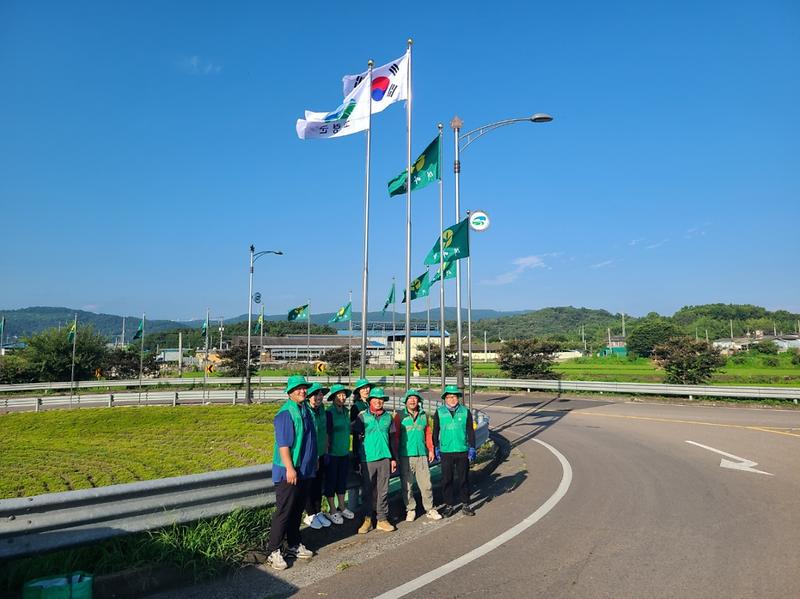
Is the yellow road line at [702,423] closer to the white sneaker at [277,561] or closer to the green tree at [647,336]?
the white sneaker at [277,561]

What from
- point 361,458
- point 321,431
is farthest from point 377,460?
point 321,431

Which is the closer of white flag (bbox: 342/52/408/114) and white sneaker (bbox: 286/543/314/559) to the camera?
white sneaker (bbox: 286/543/314/559)

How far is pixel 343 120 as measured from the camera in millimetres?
13047

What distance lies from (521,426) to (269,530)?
14.5m

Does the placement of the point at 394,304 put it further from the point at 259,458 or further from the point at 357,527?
the point at 357,527

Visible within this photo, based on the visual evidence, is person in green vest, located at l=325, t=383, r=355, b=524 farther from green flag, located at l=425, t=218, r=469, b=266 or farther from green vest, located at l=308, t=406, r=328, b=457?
green flag, located at l=425, t=218, r=469, b=266

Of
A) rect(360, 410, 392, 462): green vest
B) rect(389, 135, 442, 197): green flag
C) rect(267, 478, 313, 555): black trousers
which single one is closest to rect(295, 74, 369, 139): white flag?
rect(389, 135, 442, 197): green flag

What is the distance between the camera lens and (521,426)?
740 inches

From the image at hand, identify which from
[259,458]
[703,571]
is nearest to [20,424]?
[259,458]

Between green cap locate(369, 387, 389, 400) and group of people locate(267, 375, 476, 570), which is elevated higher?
green cap locate(369, 387, 389, 400)

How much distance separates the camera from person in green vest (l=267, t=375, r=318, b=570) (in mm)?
5273

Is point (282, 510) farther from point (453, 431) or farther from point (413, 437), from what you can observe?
point (453, 431)

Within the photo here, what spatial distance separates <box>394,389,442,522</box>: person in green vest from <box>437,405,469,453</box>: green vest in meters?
0.25

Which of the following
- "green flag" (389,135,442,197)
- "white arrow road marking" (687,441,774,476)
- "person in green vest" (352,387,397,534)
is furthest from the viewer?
"green flag" (389,135,442,197)
